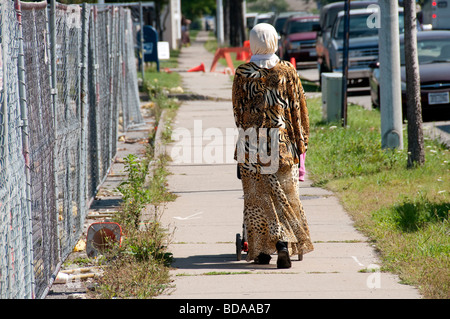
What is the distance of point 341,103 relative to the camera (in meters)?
13.9

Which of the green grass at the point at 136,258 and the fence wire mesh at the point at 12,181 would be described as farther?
the green grass at the point at 136,258

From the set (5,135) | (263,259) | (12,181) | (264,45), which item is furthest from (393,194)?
(5,135)

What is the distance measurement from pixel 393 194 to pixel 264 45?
3148 mm

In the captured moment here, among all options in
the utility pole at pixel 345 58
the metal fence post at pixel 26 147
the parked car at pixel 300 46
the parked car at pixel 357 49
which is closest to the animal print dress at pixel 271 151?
the metal fence post at pixel 26 147

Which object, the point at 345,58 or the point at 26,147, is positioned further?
the point at 345,58

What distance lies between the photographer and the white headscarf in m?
6.16

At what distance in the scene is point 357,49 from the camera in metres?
20.3

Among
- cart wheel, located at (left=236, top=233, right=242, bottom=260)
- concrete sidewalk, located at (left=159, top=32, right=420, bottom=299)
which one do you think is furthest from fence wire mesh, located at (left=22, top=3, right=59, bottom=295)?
cart wheel, located at (left=236, top=233, right=242, bottom=260)

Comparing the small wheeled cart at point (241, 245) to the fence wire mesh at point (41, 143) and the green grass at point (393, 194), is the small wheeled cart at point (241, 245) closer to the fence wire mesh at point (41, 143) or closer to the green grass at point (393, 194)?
the green grass at point (393, 194)

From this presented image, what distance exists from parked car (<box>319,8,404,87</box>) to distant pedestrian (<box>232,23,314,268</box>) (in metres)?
13.1

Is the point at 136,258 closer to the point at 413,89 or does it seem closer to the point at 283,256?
→ the point at 283,256

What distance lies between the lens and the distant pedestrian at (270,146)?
6.21m

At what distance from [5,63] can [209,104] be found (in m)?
14.6

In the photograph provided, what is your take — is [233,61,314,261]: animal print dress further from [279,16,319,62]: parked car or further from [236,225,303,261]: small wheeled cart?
[279,16,319,62]: parked car
